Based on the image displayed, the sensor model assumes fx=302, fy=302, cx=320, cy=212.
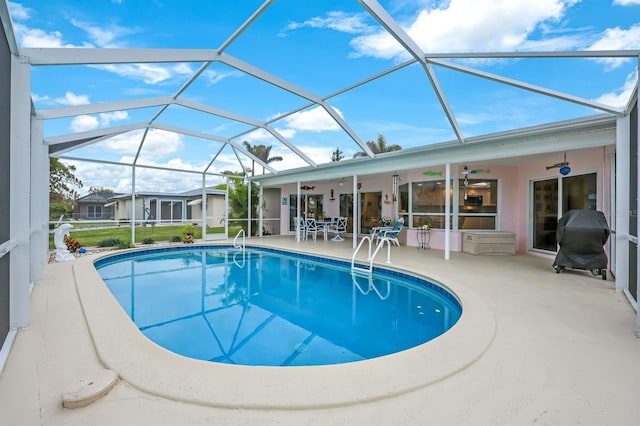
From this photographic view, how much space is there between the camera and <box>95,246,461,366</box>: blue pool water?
3.28 metres

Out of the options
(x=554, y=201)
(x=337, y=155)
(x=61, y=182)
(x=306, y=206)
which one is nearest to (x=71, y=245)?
(x=306, y=206)

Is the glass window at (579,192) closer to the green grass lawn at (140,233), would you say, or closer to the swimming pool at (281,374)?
the swimming pool at (281,374)

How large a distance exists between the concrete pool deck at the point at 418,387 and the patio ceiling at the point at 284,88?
9.29ft

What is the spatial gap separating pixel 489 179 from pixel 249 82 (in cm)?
709

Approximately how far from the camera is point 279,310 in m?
4.59

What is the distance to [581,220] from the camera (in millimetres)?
5277

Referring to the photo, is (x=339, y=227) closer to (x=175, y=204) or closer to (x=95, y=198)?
(x=175, y=204)

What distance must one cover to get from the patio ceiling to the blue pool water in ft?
10.6

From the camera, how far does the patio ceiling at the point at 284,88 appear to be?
4.42 metres

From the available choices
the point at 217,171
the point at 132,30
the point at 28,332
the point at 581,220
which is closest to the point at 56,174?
the point at 217,171

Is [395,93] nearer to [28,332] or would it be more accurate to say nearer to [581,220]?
[581,220]

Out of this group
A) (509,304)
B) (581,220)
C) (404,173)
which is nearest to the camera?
(509,304)

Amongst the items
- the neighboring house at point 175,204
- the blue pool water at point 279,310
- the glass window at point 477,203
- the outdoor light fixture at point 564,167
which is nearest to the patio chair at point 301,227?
the blue pool water at point 279,310

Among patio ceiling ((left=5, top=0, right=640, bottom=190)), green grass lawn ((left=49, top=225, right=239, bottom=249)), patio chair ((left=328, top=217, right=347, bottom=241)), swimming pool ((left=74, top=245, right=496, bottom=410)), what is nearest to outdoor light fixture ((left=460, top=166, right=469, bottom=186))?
patio ceiling ((left=5, top=0, right=640, bottom=190))
